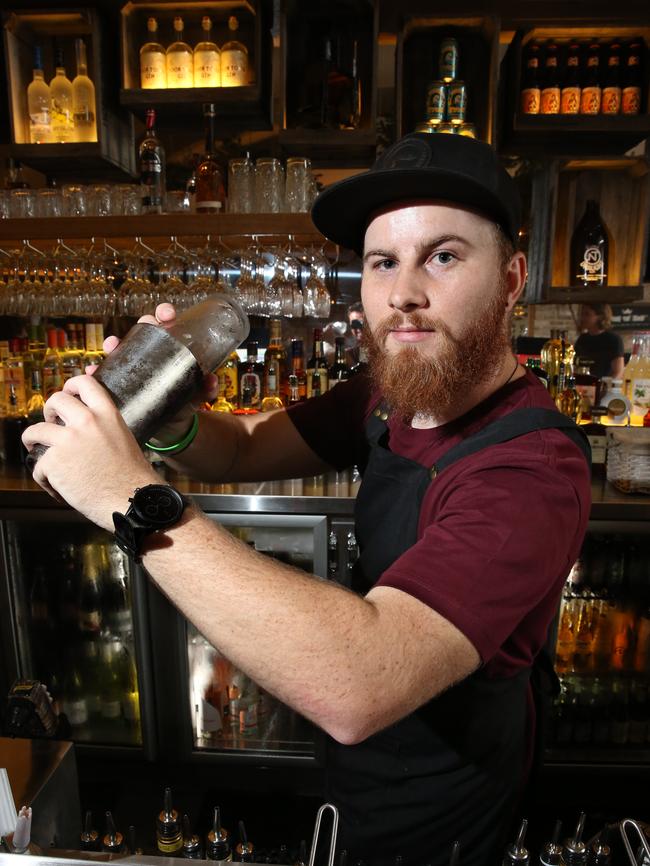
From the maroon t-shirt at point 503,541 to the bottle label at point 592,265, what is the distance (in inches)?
77.2

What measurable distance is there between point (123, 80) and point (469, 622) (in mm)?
2715

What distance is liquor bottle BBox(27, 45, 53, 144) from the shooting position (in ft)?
8.82

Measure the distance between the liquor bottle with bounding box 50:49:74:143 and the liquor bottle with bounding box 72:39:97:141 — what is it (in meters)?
0.03

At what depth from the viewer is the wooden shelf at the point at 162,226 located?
2.27m

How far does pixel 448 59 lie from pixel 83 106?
1.57m

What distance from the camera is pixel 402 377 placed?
3.53 feet

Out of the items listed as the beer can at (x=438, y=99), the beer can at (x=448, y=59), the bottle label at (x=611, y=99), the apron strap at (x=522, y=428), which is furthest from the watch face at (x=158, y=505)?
the bottle label at (x=611, y=99)

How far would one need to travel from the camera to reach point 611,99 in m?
2.52

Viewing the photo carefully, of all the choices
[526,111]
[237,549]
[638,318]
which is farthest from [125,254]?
[638,318]

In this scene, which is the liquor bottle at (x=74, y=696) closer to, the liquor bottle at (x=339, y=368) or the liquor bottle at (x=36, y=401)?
the liquor bottle at (x=36, y=401)

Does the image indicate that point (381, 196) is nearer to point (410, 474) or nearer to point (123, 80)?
point (410, 474)

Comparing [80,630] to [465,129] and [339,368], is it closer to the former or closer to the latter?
[339,368]

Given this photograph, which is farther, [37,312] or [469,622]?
[37,312]

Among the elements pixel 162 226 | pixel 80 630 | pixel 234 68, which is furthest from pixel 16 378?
pixel 234 68
